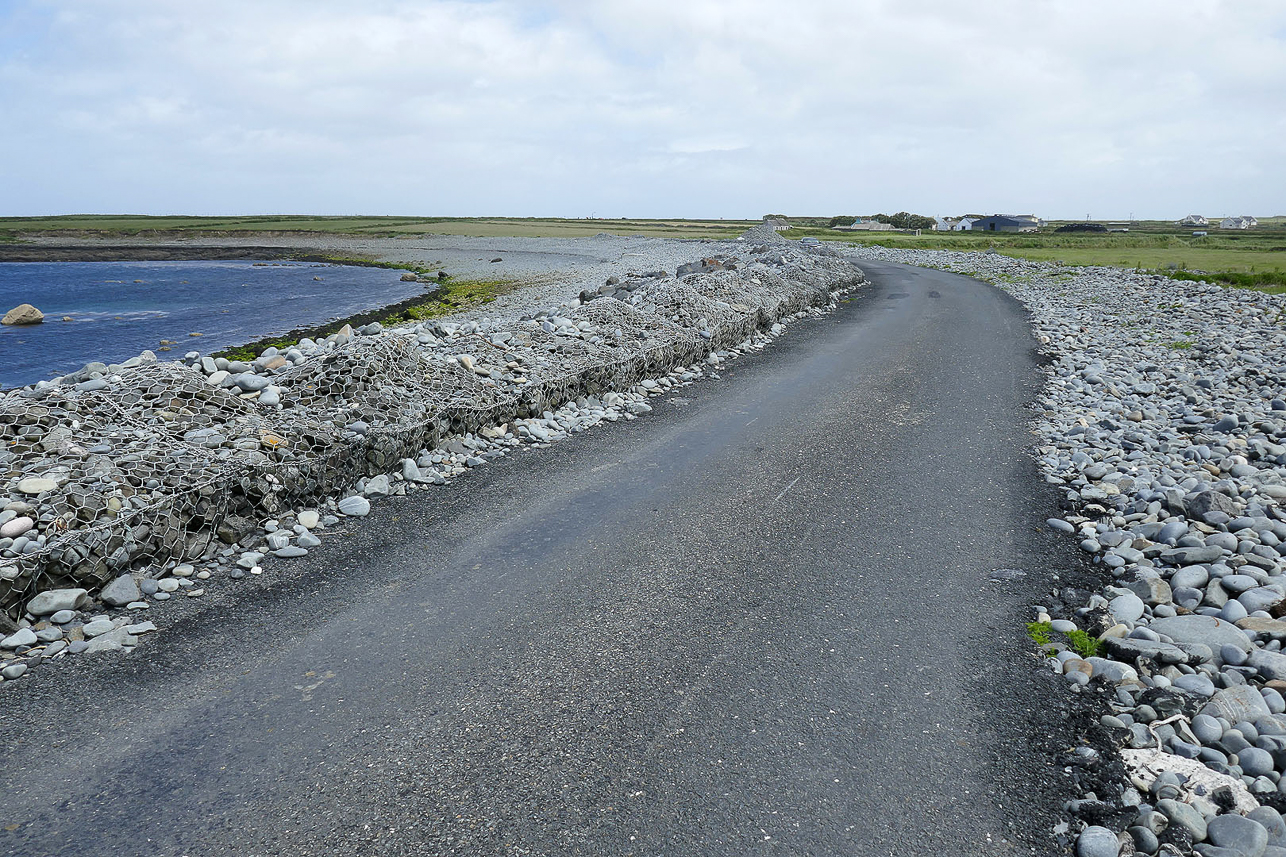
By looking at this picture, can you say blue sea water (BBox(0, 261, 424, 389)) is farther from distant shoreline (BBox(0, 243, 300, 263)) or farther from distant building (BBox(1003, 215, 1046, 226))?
distant building (BBox(1003, 215, 1046, 226))

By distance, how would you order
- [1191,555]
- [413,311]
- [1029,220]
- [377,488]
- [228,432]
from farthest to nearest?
[1029,220], [413,311], [377,488], [228,432], [1191,555]

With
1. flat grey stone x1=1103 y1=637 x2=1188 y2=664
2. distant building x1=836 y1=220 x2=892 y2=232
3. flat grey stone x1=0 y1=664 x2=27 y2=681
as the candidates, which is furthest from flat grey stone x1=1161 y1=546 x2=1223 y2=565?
distant building x1=836 y1=220 x2=892 y2=232

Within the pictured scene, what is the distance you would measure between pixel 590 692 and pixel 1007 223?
145 m

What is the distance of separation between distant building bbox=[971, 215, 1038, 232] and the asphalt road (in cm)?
13293

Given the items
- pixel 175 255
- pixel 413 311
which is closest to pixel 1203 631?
pixel 413 311

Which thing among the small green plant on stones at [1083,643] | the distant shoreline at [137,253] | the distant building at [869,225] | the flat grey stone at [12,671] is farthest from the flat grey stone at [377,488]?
the distant building at [869,225]

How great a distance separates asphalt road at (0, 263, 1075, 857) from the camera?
12.3 feet

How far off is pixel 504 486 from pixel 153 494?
3.42 m

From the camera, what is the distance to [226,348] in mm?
27531

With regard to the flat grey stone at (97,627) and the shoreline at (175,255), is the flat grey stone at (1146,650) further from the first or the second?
the shoreline at (175,255)

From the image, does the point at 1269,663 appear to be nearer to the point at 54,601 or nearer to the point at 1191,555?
the point at 1191,555

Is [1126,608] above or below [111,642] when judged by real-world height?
above

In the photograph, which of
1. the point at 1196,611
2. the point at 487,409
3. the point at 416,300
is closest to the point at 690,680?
the point at 1196,611

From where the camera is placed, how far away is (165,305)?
44.3 m
